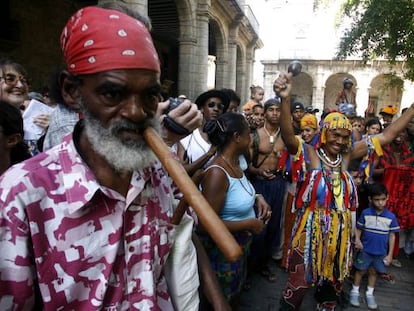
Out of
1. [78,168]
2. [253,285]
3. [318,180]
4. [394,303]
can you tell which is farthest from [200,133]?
[394,303]

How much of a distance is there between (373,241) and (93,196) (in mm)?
3550

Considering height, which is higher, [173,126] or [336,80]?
[336,80]

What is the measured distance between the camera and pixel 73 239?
1.03m

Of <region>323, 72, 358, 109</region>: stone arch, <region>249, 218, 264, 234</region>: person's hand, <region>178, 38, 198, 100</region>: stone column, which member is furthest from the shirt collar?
<region>323, 72, 358, 109</region>: stone arch

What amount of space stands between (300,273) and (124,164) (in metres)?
2.35

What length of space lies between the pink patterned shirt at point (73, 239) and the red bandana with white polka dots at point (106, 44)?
0.94ft

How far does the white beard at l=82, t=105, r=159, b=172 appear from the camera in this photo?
109cm

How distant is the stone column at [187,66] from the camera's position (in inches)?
395

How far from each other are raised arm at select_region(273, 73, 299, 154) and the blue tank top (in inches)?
23.5

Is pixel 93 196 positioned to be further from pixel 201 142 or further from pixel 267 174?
pixel 267 174

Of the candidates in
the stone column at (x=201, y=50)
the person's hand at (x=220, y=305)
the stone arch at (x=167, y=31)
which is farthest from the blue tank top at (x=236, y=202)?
the stone column at (x=201, y=50)

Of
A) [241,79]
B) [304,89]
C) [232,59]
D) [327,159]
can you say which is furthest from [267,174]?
[304,89]

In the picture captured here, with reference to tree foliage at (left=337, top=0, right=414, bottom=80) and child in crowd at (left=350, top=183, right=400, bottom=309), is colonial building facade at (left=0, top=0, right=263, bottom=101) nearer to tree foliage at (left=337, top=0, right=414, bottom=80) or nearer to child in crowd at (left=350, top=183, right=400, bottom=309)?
child in crowd at (left=350, top=183, right=400, bottom=309)

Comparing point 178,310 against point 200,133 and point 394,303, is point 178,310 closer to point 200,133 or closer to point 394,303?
point 200,133
